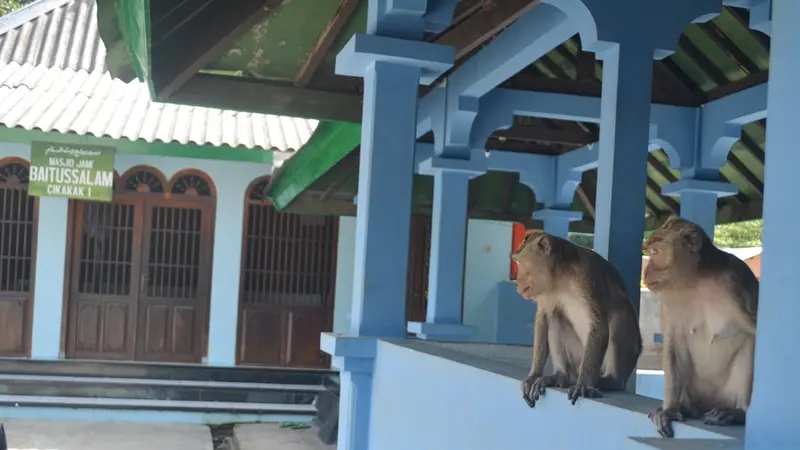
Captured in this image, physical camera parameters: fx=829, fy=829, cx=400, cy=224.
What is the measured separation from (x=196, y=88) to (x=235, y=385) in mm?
5096

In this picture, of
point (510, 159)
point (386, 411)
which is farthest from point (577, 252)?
point (510, 159)

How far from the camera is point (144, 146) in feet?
30.7

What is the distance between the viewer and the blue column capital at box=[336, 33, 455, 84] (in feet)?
13.2

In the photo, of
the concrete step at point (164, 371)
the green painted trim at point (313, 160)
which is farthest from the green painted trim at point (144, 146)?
the concrete step at point (164, 371)

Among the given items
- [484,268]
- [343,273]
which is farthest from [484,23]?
[484,268]

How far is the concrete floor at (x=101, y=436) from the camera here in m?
8.28

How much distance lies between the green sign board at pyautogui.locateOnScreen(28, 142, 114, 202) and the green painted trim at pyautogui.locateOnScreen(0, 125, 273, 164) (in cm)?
12

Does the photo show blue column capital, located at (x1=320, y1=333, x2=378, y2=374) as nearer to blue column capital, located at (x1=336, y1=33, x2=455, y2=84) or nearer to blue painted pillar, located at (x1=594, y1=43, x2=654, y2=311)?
blue painted pillar, located at (x1=594, y1=43, x2=654, y2=311)

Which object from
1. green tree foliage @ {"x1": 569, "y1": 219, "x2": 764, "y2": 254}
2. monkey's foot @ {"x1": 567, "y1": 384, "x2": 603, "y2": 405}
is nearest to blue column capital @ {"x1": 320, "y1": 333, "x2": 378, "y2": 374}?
monkey's foot @ {"x1": 567, "y1": 384, "x2": 603, "y2": 405}

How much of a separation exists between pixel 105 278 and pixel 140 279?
0.45 m

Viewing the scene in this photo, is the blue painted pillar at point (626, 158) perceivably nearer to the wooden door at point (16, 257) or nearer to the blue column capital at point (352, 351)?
the blue column capital at point (352, 351)

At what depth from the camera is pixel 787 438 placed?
1422mm

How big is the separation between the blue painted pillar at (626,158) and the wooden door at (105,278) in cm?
783

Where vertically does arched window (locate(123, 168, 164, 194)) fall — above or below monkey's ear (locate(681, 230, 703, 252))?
above
